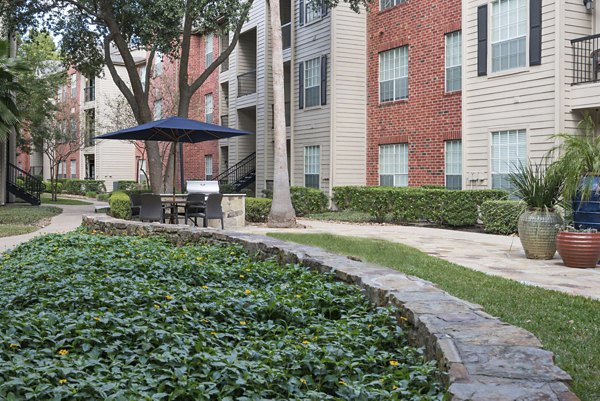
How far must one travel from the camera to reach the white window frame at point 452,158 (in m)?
16.2

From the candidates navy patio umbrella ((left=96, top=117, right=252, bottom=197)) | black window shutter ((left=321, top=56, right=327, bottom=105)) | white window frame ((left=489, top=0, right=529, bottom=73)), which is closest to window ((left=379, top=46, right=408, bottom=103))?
black window shutter ((left=321, top=56, right=327, bottom=105))

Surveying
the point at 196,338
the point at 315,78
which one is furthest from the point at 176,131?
the point at 196,338

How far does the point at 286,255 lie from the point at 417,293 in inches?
108

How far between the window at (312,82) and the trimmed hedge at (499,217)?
862 cm

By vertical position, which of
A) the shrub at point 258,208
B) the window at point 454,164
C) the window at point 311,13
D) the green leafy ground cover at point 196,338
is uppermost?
the window at point 311,13

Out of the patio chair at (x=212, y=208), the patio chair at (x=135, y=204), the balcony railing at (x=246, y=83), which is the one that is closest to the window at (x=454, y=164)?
the patio chair at (x=212, y=208)

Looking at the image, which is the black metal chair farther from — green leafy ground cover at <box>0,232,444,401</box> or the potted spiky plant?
the potted spiky plant

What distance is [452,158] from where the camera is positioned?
54.1ft

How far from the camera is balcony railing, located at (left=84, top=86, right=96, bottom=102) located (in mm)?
42188

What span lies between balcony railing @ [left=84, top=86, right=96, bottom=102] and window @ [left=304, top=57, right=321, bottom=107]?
25.0m

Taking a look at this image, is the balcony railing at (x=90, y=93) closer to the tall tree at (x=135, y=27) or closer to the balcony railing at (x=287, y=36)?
the tall tree at (x=135, y=27)

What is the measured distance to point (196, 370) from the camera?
11.3 ft

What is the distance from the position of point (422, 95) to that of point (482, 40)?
2.78 metres

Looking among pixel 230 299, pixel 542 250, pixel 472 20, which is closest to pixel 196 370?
pixel 230 299
